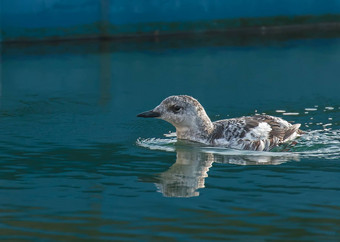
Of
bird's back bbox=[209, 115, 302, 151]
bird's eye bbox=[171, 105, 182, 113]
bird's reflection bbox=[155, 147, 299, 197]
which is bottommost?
bird's reflection bbox=[155, 147, 299, 197]

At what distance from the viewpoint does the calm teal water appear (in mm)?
6141

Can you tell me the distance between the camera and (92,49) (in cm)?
1784

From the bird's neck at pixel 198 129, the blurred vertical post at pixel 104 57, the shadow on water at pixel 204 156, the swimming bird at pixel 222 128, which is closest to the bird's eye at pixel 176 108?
the swimming bird at pixel 222 128

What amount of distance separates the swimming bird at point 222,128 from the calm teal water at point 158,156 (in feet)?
0.64

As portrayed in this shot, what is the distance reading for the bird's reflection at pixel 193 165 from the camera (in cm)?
716

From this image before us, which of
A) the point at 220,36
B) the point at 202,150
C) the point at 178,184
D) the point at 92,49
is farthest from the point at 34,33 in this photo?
the point at 178,184

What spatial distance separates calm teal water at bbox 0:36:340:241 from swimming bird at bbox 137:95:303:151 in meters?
0.19

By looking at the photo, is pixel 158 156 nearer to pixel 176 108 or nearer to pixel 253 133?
pixel 176 108

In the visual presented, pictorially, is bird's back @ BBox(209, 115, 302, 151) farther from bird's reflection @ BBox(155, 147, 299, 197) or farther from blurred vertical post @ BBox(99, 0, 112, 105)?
blurred vertical post @ BBox(99, 0, 112, 105)

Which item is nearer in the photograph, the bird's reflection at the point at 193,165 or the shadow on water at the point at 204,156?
the bird's reflection at the point at 193,165

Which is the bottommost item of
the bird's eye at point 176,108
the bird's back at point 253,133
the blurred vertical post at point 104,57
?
the bird's back at point 253,133

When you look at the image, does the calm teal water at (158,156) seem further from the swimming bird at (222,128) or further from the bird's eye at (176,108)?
the bird's eye at (176,108)

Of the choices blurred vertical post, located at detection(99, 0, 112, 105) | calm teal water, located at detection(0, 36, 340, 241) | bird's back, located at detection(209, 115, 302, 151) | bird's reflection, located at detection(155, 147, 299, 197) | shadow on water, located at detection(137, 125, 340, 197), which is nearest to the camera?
calm teal water, located at detection(0, 36, 340, 241)

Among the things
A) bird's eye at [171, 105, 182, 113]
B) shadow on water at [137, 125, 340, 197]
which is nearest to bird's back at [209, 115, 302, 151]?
Answer: shadow on water at [137, 125, 340, 197]
